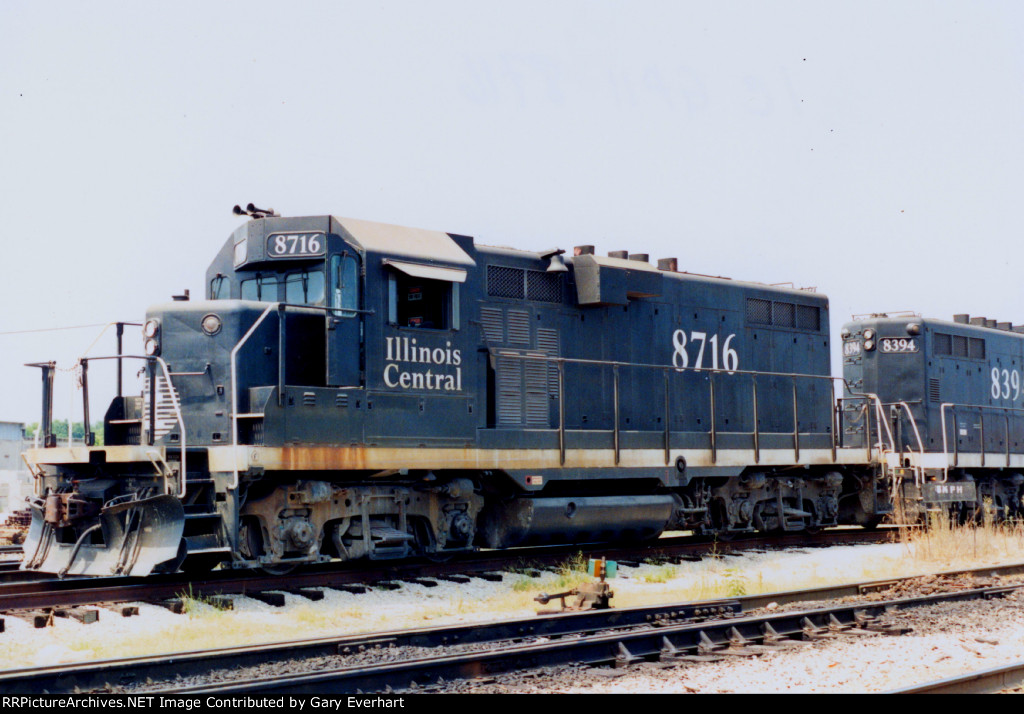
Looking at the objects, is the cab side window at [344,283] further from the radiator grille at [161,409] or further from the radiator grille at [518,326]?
the radiator grille at [518,326]

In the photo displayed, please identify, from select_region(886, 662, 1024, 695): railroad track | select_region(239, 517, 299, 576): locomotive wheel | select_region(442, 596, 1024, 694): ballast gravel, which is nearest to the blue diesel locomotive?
select_region(239, 517, 299, 576): locomotive wheel

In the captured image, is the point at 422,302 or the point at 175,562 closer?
the point at 175,562

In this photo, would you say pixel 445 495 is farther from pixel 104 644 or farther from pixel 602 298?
pixel 104 644

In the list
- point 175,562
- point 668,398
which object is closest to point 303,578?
point 175,562

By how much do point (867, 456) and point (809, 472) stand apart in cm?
107

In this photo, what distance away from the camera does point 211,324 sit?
1027cm

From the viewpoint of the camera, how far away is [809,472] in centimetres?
1589

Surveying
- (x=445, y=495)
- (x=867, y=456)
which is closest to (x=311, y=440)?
(x=445, y=495)

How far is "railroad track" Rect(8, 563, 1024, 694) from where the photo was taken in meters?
5.98

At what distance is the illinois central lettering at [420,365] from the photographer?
1077 cm

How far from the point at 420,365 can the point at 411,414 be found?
52 centimetres

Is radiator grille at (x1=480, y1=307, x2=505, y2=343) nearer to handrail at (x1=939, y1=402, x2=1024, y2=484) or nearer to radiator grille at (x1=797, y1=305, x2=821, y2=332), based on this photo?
radiator grille at (x1=797, y1=305, x2=821, y2=332)

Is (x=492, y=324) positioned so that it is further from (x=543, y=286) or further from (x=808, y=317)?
(x=808, y=317)

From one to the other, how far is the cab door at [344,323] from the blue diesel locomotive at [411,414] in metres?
0.02
